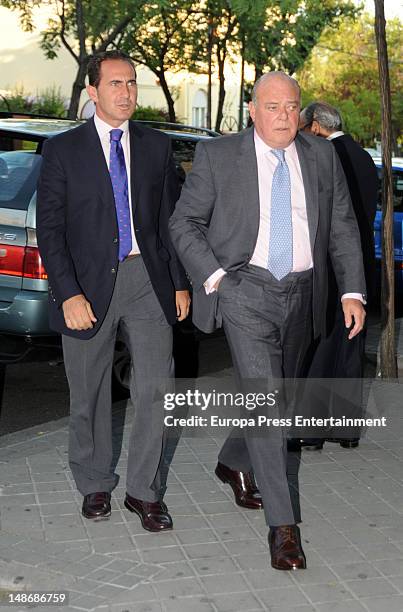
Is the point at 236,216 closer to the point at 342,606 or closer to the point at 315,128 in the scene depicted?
the point at 342,606

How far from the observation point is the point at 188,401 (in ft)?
24.3

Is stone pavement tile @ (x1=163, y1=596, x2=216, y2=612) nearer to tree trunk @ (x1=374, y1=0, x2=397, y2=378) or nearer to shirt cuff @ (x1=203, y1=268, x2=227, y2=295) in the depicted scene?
shirt cuff @ (x1=203, y1=268, x2=227, y2=295)

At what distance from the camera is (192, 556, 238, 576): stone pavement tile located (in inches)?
174

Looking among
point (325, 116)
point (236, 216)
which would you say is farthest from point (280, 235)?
point (325, 116)

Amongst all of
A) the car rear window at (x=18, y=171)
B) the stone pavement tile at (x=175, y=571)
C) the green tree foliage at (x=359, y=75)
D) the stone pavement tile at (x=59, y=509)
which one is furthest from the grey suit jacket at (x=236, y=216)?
the green tree foliage at (x=359, y=75)

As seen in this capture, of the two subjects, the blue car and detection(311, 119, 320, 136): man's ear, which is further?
the blue car

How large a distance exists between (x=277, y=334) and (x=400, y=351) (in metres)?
4.47

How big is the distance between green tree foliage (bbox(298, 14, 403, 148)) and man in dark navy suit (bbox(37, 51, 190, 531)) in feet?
187

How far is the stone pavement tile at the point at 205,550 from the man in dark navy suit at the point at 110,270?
239mm

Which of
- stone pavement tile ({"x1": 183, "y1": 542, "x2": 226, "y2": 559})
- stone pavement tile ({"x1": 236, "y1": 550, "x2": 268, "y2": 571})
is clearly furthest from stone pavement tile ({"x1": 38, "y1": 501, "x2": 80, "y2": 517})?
stone pavement tile ({"x1": 236, "y1": 550, "x2": 268, "y2": 571})

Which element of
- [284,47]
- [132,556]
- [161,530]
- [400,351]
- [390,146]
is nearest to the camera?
[132,556]

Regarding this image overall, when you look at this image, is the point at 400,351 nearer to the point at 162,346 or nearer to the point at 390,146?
the point at 390,146

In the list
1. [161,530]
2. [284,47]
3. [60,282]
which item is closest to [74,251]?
[60,282]

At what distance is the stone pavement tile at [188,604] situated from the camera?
13.3 ft
